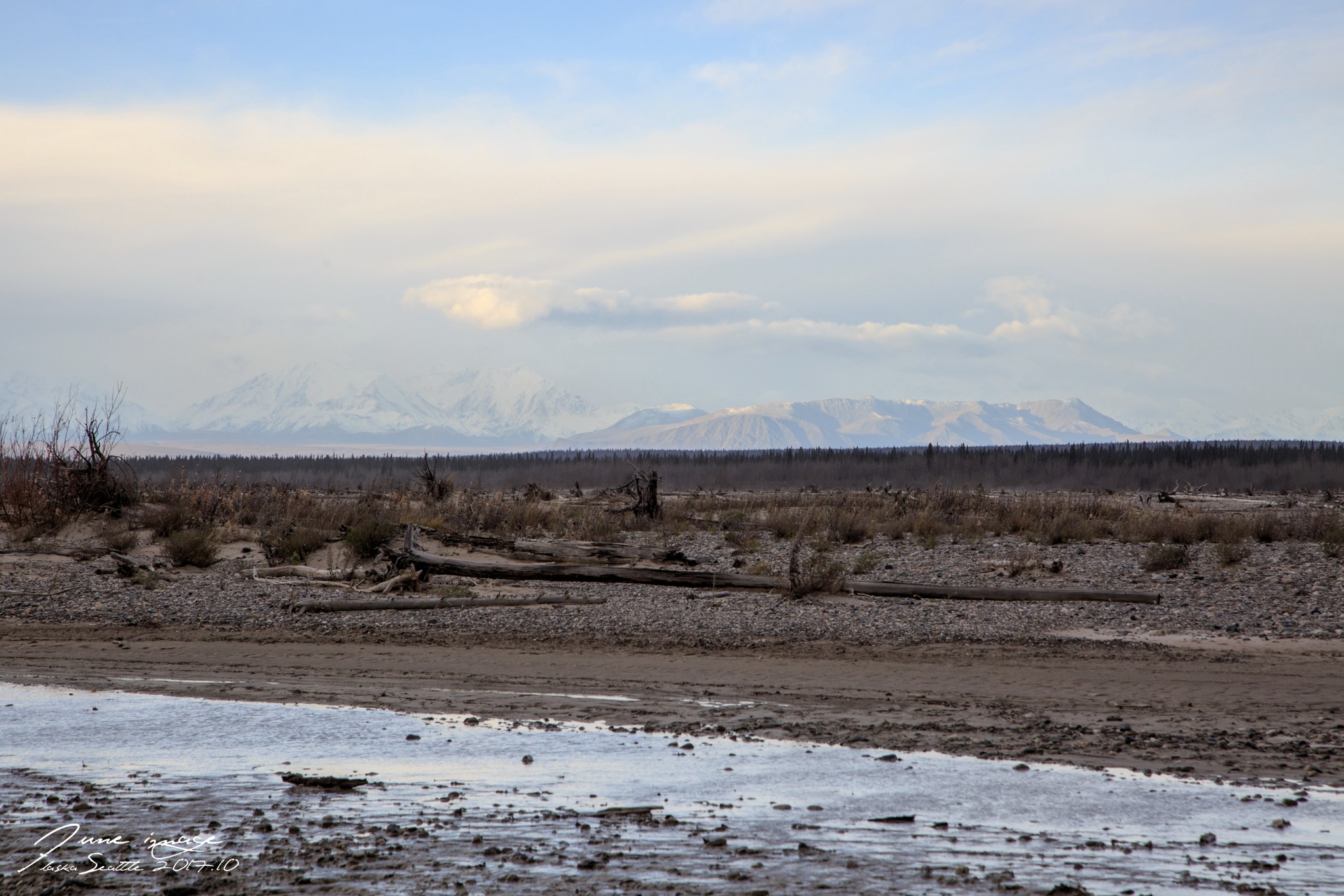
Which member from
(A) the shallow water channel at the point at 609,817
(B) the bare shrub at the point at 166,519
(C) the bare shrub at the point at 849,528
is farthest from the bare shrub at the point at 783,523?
(A) the shallow water channel at the point at 609,817

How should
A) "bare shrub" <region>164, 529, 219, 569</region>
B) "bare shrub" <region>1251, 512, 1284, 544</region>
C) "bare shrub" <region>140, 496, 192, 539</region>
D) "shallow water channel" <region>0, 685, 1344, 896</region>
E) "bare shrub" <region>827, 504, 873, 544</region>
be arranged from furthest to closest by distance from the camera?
"bare shrub" <region>827, 504, 873, 544</region> → "bare shrub" <region>1251, 512, 1284, 544</region> → "bare shrub" <region>140, 496, 192, 539</region> → "bare shrub" <region>164, 529, 219, 569</region> → "shallow water channel" <region>0, 685, 1344, 896</region>

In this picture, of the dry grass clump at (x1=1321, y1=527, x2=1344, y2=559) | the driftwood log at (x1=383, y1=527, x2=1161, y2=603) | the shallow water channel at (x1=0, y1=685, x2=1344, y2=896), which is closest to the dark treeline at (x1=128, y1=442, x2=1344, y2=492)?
the dry grass clump at (x1=1321, y1=527, x2=1344, y2=559)

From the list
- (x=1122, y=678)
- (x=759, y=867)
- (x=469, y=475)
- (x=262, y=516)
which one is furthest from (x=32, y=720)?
(x=469, y=475)

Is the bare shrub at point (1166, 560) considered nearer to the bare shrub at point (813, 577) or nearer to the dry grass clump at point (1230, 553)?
the dry grass clump at point (1230, 553)

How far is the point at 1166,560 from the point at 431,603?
1312 cm

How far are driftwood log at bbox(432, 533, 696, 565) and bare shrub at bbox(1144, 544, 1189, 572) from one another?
8.40 metres

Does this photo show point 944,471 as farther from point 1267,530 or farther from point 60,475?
point 60,475

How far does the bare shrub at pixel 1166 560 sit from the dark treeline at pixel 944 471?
3667 cm

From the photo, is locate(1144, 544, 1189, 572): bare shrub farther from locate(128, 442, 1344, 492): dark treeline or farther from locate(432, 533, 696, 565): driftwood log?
locate(128, 442, 1344, 492): dark treeline

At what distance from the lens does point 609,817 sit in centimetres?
606

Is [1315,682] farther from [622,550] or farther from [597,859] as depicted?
[622,550]

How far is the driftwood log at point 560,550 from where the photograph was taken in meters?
18.8

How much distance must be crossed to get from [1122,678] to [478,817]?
282 inches

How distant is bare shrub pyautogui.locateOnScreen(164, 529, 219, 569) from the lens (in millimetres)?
19203
